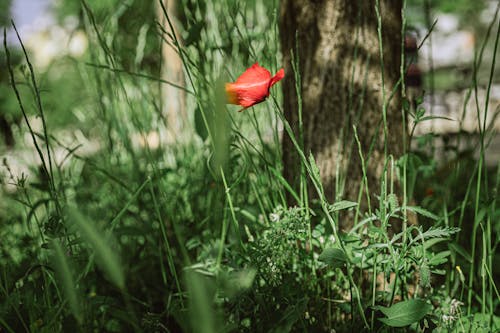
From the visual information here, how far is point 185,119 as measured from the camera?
1.81 m

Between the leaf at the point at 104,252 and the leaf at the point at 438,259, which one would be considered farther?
the leaf at the point at 438,259

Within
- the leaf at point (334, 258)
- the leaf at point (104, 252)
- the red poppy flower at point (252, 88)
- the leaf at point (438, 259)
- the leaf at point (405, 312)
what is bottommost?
the leaf at point (405, 312)

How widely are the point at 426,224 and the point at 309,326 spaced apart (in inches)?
16.7

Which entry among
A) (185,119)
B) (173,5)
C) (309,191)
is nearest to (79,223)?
(309,191)

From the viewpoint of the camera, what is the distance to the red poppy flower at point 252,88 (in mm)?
702

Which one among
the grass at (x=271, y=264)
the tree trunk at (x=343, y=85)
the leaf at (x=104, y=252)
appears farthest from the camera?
the tree trunk at (x=343, y=85)

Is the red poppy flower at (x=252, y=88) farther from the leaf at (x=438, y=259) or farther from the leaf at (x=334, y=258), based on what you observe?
the leaf at (x=438, y=259)

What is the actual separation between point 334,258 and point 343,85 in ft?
1.64

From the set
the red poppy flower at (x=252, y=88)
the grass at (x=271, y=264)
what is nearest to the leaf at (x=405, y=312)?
the grass at (x=271, y=264)

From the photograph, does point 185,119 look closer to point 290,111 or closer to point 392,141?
point 290,111

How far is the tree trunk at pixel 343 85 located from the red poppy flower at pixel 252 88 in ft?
1.18

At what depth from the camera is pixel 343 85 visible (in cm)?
106

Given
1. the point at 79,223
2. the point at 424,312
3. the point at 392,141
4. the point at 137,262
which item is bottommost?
the point at 137,262

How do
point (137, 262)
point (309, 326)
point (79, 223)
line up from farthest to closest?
point (137, 262)
point (309, 326)
point (79, 223)
